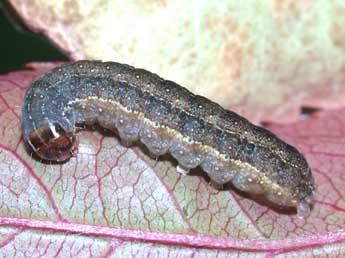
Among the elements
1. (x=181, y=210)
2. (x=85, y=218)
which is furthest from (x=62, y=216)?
(x=181, y=210)

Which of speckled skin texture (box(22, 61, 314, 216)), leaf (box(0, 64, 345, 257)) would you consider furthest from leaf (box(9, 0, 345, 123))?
leaf (box(0, 64, 345, 257))

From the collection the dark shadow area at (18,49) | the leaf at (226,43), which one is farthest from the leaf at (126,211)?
the dark shadow area at (18,49)

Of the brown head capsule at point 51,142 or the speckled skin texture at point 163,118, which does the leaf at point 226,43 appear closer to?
the speckled skin texture at point 163,118

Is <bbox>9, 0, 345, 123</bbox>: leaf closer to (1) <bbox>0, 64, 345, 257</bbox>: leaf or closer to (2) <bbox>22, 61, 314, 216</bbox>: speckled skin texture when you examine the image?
(2) <bbox>22, 61, 314, 216</bbox>: speckled skin texture

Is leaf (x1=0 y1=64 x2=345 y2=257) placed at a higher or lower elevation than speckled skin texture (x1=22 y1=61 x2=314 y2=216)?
lower

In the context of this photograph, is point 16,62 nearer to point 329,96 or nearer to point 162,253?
point 162,253

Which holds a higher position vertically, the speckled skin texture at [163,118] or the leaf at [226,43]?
the leaf at [226,43]
